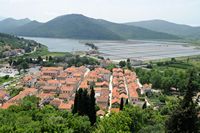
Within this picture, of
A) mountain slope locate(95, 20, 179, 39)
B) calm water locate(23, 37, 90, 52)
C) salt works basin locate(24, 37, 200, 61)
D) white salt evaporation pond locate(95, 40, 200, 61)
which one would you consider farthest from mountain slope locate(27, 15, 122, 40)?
white salt evaporation pond locate(95, 40, 200, 61)

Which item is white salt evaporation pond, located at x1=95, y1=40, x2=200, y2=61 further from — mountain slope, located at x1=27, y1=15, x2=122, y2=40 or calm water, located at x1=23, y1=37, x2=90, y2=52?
mountain slope, located at x1=27, y1=15, x2=122, y2=40

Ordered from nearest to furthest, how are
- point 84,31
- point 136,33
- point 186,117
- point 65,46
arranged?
point 186,117 → point 65,46 → point 84,31 → point 136,33

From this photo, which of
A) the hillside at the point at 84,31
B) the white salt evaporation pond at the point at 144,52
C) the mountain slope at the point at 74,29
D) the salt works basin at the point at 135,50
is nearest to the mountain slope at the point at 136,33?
the hillside at the point at 84,31

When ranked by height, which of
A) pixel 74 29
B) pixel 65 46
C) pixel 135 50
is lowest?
pixel 65 46

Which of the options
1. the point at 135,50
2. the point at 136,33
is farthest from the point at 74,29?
the point at 135,50

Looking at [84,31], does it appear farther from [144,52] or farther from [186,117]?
[186,117]

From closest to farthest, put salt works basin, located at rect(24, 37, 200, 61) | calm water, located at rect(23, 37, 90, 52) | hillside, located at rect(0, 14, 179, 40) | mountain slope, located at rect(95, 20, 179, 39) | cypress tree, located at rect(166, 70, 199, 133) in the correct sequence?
cypress tree, located at rect(166, 70, 199, 133) < salt works basin, located at rect(24, 37, 200, 61) < calm water, located at rect(23, 37, 90, 52) < hillside, located at rect(0, 14, 179, 40) < mountain slope, located at rect(95, 20, 179, 39)

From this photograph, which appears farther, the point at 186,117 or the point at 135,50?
the point at 135,50

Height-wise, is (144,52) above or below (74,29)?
below

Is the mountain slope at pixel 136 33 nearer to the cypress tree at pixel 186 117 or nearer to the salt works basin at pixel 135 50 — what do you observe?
the salt works basin at pixel 135 50

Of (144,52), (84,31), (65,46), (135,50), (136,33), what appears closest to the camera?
(144,52)

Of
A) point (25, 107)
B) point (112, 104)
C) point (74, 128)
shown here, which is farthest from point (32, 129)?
point (112, 104)
